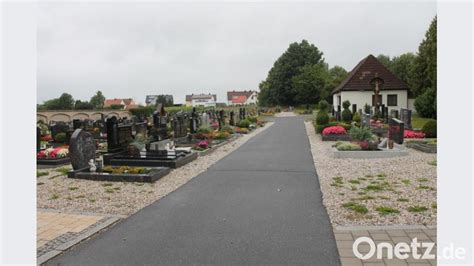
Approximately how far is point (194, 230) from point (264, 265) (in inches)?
57.1

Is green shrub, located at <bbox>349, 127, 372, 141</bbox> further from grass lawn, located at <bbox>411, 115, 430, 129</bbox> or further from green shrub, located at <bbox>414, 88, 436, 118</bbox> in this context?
green shrub, located at <bbox>414, 88, 436, 118</bbox>

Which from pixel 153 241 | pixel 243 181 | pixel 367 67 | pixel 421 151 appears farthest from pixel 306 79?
pixel 153 241

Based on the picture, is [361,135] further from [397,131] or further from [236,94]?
[236,94]

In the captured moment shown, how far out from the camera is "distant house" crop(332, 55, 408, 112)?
37.2 m

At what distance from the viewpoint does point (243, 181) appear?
27.6 feet

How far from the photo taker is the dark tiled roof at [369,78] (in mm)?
37469

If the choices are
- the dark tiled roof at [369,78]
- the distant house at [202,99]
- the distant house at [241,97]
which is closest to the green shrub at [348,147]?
the dark tiled roof at [369,78]

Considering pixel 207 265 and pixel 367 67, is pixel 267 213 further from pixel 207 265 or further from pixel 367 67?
pixel 367 67

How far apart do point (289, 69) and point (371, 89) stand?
32949 millimetres

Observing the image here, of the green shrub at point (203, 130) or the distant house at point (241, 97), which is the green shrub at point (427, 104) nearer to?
the green shrub at point (203, 130)

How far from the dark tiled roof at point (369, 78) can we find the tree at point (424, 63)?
295 cm

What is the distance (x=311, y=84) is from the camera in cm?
6244

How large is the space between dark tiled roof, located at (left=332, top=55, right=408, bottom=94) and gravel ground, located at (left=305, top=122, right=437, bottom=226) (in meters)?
28.1

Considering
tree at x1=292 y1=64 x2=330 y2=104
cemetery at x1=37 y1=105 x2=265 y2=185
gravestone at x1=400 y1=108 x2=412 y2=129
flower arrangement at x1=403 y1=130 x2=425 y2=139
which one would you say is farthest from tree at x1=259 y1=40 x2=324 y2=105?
cemetery at x1=37 y1=105 x2=265 y2=185
